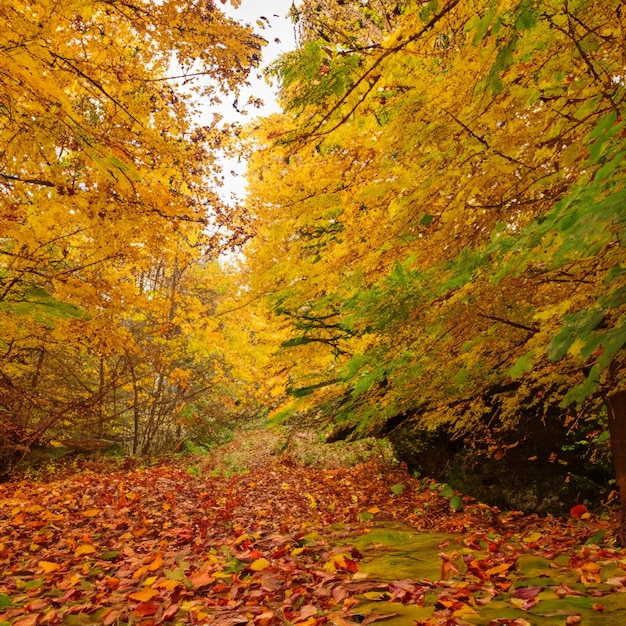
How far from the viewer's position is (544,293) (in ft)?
9.75

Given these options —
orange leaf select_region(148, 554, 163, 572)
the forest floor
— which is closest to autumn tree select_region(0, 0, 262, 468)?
the forest floor

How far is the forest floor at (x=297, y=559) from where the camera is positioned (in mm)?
2527

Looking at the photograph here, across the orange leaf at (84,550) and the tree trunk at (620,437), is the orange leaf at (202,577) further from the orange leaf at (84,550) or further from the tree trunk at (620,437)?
the tree trunk at (620,437)

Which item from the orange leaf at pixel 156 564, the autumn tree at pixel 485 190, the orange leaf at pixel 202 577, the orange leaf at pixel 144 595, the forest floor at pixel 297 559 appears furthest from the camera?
the orange leaf at pixel 156 564

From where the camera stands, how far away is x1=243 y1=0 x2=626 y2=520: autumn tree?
66.6 inches

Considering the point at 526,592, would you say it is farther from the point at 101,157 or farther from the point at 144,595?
the point at 101,157

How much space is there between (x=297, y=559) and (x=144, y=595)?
1.42 meters

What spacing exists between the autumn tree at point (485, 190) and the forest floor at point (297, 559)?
1.20 metres

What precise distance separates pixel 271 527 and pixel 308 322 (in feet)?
8.94

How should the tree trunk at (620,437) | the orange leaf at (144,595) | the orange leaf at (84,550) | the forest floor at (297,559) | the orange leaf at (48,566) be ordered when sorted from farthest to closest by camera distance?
the orange leaf at (84,550) < the orange leaf at (48,566) < the tree trunk at (620,437) < the orange leaf at (144,595) < the forest floor at (297,559)

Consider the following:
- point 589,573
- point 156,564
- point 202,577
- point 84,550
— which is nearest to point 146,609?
point 202,577

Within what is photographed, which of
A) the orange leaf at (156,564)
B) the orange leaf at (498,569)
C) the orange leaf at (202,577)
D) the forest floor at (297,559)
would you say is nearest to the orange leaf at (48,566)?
the forest floor at (297,559)

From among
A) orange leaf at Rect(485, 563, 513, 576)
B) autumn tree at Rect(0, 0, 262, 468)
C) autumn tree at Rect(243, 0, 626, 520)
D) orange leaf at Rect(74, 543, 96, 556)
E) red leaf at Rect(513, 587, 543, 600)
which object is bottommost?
orange leaf at Rect(485, 563, 513, 576)

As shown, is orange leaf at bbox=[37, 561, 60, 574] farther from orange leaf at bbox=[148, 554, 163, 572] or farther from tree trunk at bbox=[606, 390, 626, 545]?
tree trunk at bbox=[606, 390, 626, 545]
